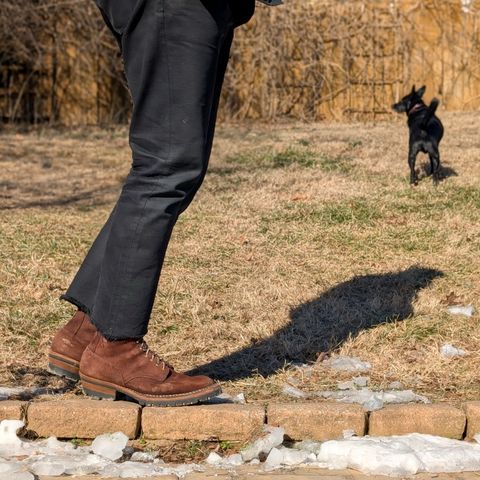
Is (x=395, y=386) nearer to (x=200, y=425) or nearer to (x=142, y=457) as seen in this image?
(x=200, y=425)

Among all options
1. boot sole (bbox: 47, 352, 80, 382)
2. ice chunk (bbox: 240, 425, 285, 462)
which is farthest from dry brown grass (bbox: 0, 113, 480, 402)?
ice chunk (bbox: 240, 425, 285, 462)

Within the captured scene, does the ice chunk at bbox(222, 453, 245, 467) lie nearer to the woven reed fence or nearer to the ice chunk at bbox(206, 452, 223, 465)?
the ice chunk at bbox(206, 452, 223, 465)

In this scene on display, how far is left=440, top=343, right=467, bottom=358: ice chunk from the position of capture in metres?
4.47

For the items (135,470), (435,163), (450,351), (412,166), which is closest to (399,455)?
(135,470)

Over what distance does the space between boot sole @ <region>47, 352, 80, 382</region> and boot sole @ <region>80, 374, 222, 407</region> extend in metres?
0.19

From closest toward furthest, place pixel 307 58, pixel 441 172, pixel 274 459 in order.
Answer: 1. pixel 274 459
2. pixel 441 172
3. pixel 307 58

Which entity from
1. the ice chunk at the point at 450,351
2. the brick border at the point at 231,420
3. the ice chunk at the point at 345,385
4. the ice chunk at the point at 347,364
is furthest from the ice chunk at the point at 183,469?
the ice chunk at the point at 450,351

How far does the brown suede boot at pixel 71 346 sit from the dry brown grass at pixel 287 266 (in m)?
0.33

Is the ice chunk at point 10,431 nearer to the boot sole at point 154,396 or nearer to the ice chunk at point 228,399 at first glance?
the boot sole at point 154,396

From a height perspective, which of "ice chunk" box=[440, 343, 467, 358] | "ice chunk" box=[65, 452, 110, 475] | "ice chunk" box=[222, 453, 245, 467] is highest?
"ice chunk" box=[440, 343, 467, 358]

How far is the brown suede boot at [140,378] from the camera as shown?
3.53 m

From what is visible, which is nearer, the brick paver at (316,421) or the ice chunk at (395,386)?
the brick paver at (316,421)

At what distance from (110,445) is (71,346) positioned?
21.3 inches

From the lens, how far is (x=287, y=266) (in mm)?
5875
